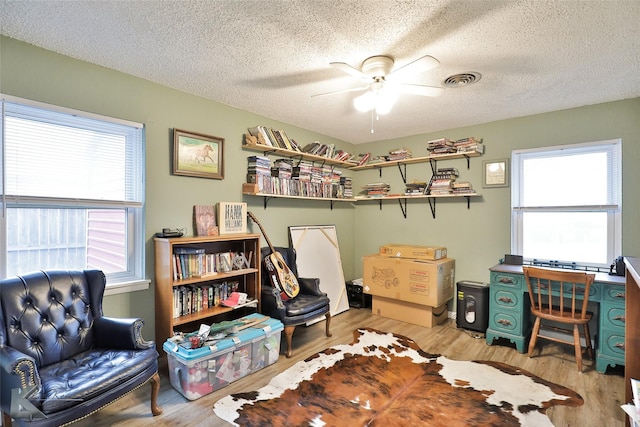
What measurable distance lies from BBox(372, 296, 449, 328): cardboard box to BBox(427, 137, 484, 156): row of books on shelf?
1.89m

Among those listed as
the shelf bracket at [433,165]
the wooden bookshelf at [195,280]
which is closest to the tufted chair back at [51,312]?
the wooden bookshelf at [195,280]

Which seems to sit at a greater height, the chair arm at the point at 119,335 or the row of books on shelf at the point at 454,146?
the row of books on shelf at the point at 454,146

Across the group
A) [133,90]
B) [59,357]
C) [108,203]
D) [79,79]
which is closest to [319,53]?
[133,90]

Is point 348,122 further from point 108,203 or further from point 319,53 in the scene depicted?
point 108,203

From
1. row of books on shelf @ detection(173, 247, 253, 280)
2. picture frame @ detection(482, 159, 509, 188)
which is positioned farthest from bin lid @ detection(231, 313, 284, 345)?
picture frame @ detection(482, 159, 509, 188)

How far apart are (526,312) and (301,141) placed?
3180mm

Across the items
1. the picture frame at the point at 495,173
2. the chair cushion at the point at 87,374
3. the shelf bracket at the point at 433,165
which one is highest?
the shelf bracket at the point at 433,165

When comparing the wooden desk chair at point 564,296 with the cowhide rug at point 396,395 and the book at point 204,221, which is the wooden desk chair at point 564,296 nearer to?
the cowhide rug at point 396,395

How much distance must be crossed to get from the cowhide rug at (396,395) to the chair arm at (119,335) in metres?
0.69

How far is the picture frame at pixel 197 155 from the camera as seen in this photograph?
2801mm

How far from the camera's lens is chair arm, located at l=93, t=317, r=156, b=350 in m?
2.01

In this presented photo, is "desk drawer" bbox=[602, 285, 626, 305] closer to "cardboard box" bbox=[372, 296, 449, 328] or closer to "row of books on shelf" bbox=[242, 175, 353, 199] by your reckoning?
"cardboard box" bbox=[372, 296, 449, 328]

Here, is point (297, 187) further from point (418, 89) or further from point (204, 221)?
point (418, 89)

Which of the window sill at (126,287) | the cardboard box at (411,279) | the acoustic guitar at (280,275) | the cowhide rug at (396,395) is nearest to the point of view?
the cowhide rug at (396,395)
